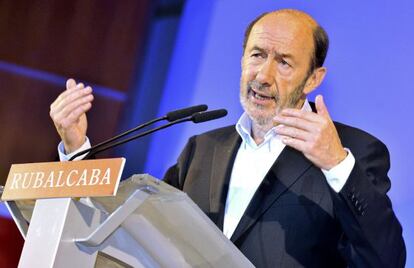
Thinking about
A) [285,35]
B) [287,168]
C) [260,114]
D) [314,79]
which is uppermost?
[285,35]

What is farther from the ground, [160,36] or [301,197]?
[160,36]

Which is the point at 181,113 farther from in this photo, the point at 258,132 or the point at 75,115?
the point at 258,132

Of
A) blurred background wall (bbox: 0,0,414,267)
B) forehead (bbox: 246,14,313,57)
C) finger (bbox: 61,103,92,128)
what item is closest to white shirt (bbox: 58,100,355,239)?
finger (bbox: 61,103,92,128)

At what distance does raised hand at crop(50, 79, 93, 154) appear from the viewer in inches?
71.0

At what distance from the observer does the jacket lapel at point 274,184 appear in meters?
1.85

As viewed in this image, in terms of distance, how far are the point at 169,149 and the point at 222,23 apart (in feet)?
2.03

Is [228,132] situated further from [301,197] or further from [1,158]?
[1,158]

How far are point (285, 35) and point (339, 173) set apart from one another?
76 cm

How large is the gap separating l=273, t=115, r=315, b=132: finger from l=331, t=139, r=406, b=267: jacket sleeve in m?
0.18

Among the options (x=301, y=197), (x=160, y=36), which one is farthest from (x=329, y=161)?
(x=160, y=36)

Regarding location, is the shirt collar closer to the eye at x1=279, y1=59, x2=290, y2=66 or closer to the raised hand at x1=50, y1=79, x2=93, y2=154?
the eye at x1=279, y1=59, x2=290, y2=66

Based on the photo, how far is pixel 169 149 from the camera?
2879 mm

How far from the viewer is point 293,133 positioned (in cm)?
145

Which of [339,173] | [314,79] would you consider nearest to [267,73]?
[314,79]
